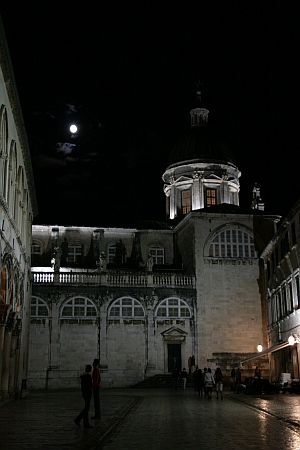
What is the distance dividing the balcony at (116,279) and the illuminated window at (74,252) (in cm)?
739

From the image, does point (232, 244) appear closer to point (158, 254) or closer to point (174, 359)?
point (158, 254)

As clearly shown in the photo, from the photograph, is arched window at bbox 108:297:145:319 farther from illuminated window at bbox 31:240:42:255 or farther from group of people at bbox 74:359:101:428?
group of people at bbox 74:359:101:428

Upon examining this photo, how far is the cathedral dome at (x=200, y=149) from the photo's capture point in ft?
201

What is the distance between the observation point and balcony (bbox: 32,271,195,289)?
48.5m

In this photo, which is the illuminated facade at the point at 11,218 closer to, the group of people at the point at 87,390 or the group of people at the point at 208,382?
the group of people at the point at 87,390

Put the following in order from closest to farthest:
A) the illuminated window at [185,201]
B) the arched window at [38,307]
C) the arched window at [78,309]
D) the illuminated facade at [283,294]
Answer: the illuminated facade at [283,294] → the arched window at [38,307] → the arched window at [78,309] → the illuminated window at [185,201]

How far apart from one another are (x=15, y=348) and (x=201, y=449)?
2271cm

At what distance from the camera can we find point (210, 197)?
197 feet

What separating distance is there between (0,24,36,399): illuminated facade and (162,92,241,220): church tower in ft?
82.0

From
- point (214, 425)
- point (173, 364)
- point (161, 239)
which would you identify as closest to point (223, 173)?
point (161, 239)

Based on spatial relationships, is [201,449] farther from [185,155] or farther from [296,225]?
[185,155]

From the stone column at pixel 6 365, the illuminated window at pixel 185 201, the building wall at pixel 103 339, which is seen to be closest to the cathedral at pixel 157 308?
the building wall at pixel 103 339

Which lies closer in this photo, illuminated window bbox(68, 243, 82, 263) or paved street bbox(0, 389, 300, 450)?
paved street bbox(0, 389, 300, 450)

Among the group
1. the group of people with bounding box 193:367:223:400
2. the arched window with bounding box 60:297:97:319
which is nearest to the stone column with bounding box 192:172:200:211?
the arched window with bounding box 60:297:97:319
